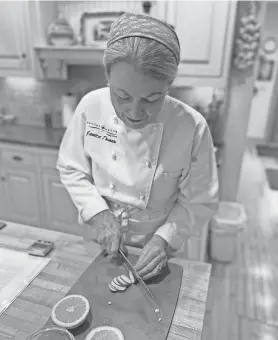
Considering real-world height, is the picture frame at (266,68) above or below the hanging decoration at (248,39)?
below

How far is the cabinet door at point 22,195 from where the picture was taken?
8.43ft

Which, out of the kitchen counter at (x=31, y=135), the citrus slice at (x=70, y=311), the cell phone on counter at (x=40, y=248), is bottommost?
the kitchen counter at (x=31, y=135)

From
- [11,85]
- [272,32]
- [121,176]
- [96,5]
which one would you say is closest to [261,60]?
[272,32]

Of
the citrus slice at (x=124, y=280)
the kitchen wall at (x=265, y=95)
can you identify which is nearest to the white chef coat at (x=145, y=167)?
the citrus slice at (x=124, y=280)

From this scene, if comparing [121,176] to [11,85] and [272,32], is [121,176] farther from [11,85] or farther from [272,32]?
[272,32]

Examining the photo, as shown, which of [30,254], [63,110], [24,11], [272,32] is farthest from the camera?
[272,32]

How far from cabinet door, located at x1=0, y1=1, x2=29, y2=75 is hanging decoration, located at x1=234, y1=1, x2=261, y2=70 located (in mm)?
1671

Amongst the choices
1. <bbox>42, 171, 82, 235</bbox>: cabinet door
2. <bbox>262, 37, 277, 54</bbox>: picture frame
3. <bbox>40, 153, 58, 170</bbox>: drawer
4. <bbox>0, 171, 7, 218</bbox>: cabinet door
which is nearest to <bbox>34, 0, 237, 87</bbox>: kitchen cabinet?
A: <bbox>40, 153, 58, 170</bbox>: drawer

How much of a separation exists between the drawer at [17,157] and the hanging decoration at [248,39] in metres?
1.76

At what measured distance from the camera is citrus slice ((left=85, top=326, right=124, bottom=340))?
2.41 ft

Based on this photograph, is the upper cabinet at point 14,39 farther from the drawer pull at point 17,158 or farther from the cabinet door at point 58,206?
the cabinet door at point 58,206

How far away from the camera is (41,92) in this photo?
291 centimetres

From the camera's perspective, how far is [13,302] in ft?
2.86

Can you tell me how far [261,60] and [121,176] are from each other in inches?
213
